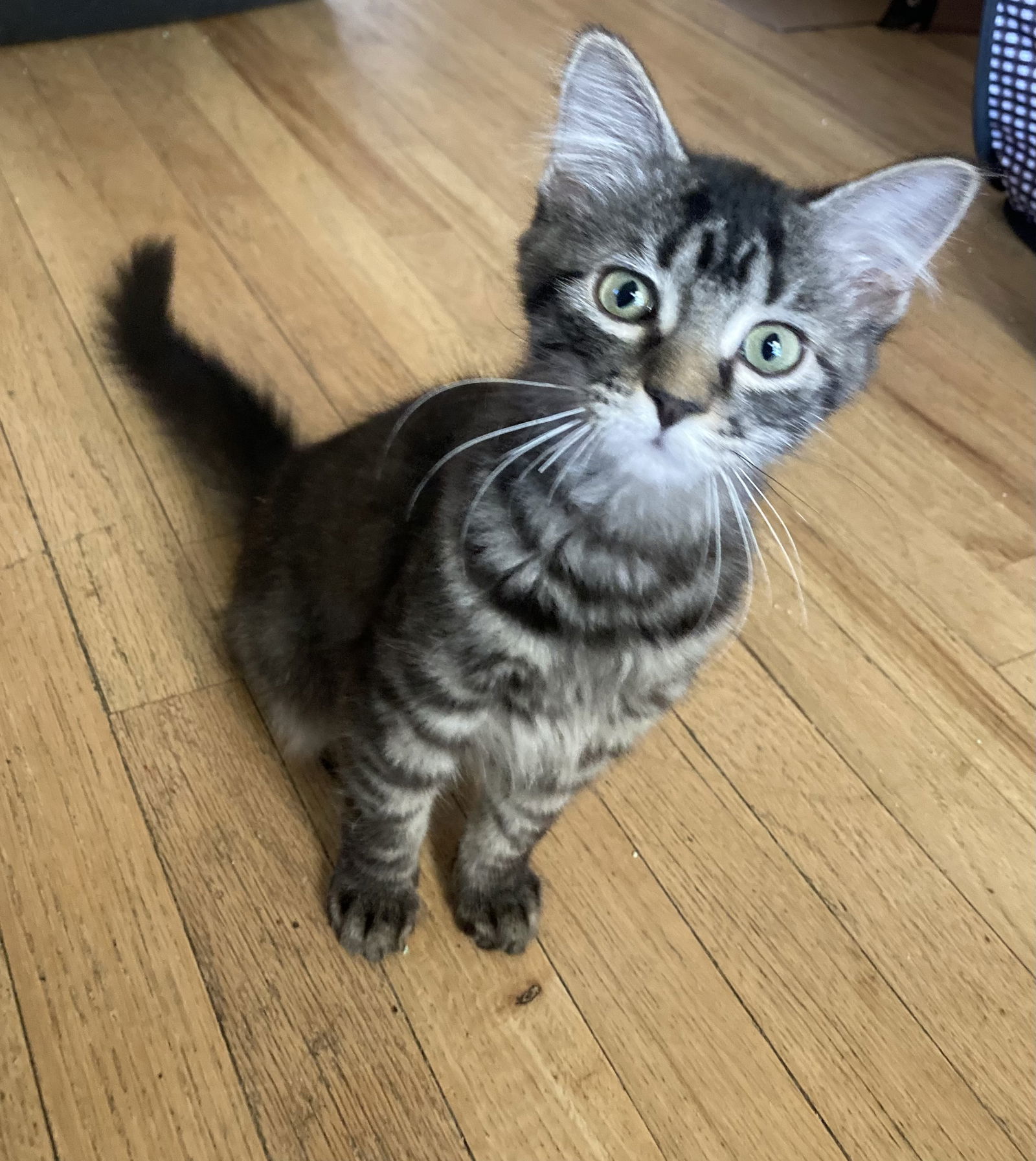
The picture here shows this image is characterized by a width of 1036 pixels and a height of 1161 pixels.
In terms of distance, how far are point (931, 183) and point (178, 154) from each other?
1.80 metres

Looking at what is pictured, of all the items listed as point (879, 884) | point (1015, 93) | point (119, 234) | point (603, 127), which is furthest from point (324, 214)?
point (879, 884)

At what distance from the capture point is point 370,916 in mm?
1067

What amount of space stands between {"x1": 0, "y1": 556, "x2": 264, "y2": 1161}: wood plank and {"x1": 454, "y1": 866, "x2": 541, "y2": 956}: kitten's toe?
11.1 inches

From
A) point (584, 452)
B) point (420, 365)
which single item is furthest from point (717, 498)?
point (420, 365)

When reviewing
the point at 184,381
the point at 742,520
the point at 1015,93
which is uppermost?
the point at 1015,93

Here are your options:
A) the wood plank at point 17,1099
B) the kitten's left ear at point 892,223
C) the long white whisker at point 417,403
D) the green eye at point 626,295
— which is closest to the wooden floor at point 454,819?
the wood plank at point 17,1099

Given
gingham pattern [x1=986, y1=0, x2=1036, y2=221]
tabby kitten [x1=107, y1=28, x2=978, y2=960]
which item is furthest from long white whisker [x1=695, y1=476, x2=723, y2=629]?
gingham pattern [x1=986, y1=0, x2=1036, y2=221]

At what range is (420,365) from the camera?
5.80 ft

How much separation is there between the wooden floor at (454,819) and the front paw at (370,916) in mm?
21

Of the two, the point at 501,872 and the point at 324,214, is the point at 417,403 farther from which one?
the point at 324,214

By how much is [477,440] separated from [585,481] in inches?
4.0

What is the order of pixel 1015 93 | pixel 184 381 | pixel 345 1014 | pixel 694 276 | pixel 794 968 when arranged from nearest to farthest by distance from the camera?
pixel 694 276, pixel 345 1014, pixel 794 968, pixel 184 381, pixel 1015 93

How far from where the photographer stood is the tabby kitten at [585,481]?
80 centimetres

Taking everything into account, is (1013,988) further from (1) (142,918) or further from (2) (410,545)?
(1) (142,918)
